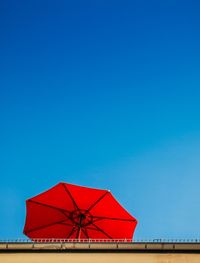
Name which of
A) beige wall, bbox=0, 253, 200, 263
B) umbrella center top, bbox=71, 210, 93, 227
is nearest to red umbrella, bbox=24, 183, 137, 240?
umbrella center top, bbox=71, 210, 93, 227

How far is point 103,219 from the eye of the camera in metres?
15.6

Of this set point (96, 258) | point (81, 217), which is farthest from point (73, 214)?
point (96, 258)

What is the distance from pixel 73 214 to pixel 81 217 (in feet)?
1.20

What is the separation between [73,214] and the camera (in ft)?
50.4

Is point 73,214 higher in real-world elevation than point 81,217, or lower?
higher

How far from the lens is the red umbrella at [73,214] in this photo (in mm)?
15242

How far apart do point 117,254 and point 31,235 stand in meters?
7.94

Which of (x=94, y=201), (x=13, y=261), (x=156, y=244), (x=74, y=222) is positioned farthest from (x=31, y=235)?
(x=156, y=244)

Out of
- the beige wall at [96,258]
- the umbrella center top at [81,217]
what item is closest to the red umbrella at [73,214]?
the umbrella center top at [81,217]

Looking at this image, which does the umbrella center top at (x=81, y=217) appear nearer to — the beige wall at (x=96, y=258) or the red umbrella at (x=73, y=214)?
the red umbrella at (x=73, y=214)

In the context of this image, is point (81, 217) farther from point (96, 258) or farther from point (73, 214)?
point (96, 258)

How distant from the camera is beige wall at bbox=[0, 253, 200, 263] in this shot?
Answer: 8.12 metres

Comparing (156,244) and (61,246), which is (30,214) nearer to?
(61,246)

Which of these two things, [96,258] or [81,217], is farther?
[81,217]
